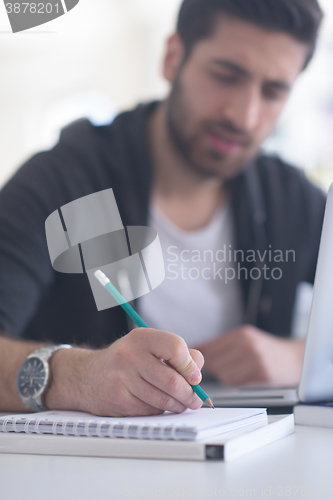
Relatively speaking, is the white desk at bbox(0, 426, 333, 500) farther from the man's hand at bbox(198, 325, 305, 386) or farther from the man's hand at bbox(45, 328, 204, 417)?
the man's hand at bbox(198, 325, 305, 386)

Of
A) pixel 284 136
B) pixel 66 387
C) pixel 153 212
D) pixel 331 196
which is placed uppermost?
pixel 331 196

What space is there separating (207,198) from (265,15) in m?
0.44

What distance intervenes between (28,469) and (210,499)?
143 millimetres

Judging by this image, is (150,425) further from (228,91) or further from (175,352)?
(228,91)

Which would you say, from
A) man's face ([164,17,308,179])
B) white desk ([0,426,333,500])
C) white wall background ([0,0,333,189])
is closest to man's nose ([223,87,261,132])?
man's face ([164,17,308,179])

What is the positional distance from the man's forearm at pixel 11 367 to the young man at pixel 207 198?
13 cm

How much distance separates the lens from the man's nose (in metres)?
1.12

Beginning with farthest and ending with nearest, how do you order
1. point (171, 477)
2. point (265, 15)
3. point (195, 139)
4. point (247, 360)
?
1. point (195, 139)
2. point (265, 15)
3. point (247, 360)
4. point (171, 477)

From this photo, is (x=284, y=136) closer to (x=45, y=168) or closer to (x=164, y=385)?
(x=45, y=168)

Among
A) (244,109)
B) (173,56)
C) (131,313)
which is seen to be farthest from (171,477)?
(173,56)

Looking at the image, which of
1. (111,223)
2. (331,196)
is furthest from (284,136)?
(331,196)

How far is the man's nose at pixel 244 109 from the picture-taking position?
112cm

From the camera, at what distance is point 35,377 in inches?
20.7

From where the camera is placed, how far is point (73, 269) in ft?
2.30
